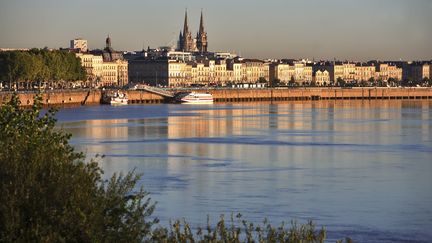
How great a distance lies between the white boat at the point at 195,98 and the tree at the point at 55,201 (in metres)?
79.5

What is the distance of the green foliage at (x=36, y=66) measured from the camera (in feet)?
257

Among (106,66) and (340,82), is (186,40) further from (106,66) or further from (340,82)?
(106,66)

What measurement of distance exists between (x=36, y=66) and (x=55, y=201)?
70.0 m

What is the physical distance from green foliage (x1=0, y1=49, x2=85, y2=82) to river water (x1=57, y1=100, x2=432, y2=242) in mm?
29371

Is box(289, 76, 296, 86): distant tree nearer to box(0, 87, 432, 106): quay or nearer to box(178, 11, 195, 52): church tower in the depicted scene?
box(178, 11, 195, 52): church tower

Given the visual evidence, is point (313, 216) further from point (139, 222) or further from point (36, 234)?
point (36, 234)

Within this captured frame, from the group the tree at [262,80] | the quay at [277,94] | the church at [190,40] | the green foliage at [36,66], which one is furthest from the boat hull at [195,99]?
the church at [190,40]

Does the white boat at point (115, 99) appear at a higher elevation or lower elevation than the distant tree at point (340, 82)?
higher

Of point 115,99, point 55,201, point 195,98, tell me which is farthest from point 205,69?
point 55,201

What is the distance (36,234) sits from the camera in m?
9.83

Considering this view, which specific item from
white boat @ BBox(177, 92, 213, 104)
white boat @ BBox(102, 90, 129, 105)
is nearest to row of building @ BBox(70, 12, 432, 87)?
white boat @ BBox(177, 92, 213, 104)

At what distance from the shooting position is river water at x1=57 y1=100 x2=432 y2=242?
63.0 feet

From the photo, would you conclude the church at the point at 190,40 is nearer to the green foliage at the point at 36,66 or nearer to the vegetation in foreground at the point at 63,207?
the green foliage at the point at 36,66

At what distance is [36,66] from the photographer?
7938 cm
